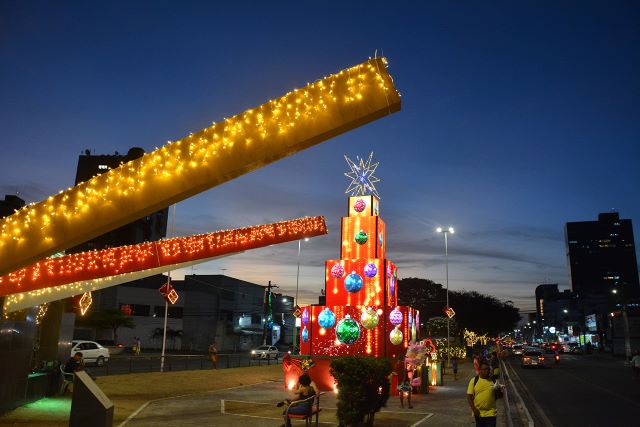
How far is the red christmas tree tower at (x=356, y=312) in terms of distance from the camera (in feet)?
66.5

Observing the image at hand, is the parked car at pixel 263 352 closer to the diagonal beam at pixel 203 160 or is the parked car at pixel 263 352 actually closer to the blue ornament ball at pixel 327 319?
the blue ornament ball at pixel 327 319

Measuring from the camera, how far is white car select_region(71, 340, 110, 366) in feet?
101

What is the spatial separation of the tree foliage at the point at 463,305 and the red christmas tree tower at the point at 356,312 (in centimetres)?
4892

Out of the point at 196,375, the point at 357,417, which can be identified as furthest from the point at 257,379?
the point at 357,417

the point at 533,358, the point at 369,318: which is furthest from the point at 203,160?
the point at 533,358

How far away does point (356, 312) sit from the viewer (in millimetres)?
20672

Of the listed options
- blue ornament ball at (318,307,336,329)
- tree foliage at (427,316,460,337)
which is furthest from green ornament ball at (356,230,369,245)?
tree foliage at (427,316,460,337)

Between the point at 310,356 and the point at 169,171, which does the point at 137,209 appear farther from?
the point at 310,356

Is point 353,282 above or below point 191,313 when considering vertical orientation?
above

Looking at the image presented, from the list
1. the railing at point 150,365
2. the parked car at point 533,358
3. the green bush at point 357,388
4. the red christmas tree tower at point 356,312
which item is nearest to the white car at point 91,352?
the railing at point 150,365

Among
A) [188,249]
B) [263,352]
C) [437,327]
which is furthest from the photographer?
[263,352]

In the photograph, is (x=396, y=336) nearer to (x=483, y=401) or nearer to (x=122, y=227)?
(x=483, y=401)

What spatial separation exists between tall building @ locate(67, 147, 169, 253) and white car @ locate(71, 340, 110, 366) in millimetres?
42220

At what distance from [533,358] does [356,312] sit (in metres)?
22.2
